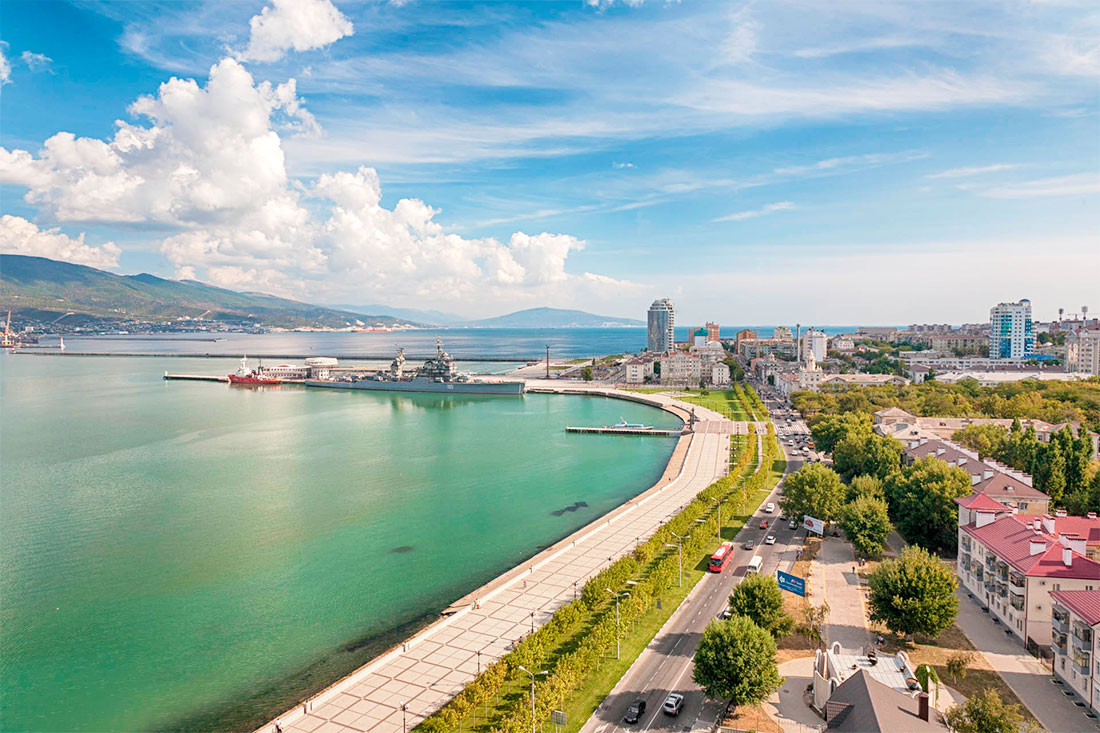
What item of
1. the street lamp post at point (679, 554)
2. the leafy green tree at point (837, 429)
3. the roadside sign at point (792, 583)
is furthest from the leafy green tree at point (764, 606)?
the leafy green tree at point (837, 429)

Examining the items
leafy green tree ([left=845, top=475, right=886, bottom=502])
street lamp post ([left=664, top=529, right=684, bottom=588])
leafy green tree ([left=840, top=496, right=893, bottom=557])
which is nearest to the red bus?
street lamp post ([left=664, top=529, right=684, bottom=588])

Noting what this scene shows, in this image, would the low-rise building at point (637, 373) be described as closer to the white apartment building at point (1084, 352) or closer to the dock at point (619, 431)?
the dock at point (619, 431)

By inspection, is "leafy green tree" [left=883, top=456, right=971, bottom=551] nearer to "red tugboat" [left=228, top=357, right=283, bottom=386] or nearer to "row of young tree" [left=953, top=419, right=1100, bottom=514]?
"row of young tree" [left=953, top=419, right=1100, bottom=514]

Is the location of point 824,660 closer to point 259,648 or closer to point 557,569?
point 557,569

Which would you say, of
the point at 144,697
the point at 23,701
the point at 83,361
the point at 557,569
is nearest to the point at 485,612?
the point at 557,569

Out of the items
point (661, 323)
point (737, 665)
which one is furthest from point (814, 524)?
point (661, 323)

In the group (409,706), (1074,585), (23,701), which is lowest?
(23,701)
